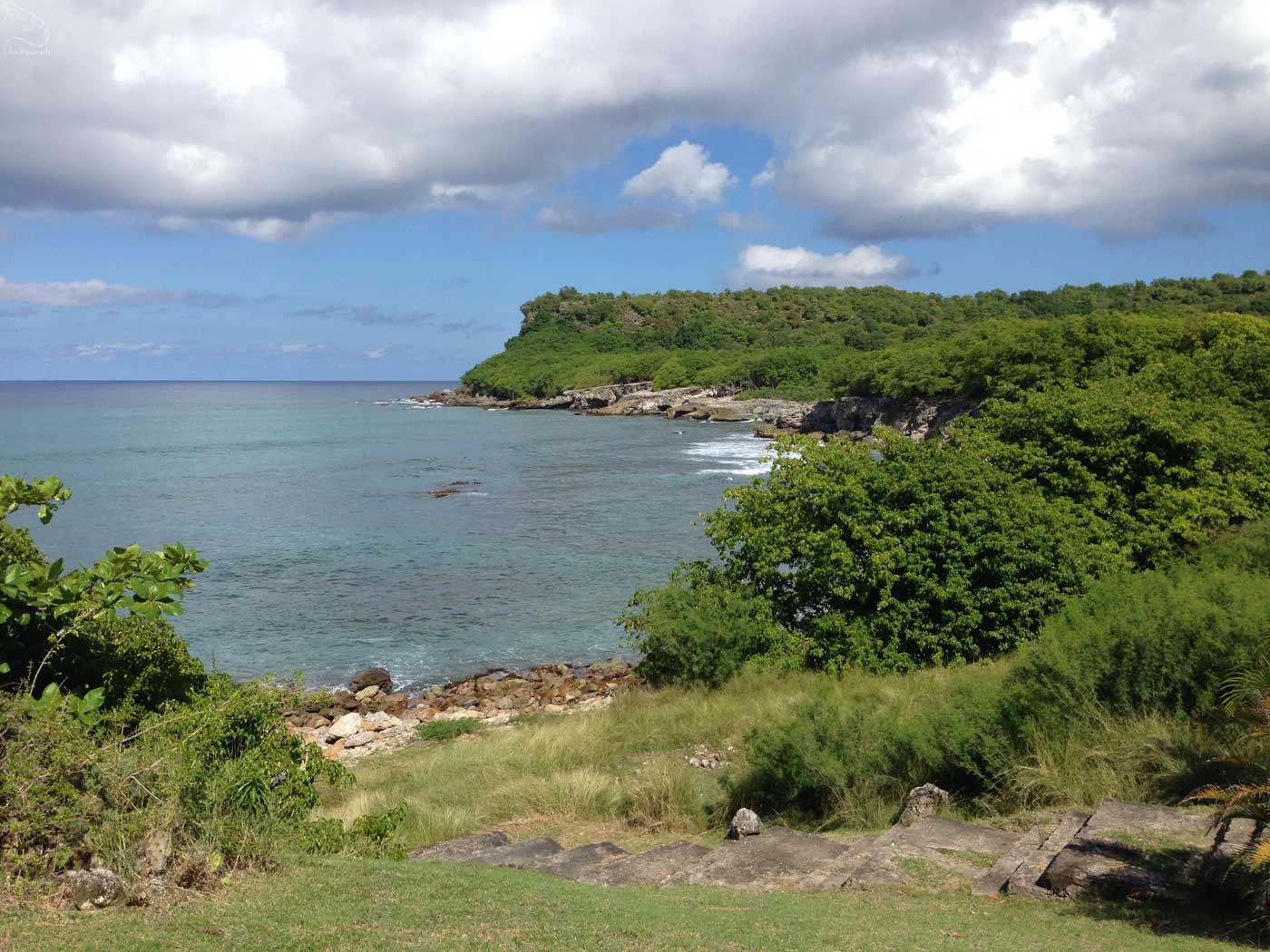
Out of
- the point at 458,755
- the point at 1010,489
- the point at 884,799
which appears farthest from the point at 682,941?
the point at 1010,489

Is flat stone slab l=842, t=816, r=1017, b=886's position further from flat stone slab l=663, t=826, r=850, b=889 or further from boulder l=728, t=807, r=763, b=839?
boulder l=728, t=807, r=763, b=839

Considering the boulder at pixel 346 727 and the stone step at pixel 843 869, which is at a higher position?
the stone step at pixel 843 869

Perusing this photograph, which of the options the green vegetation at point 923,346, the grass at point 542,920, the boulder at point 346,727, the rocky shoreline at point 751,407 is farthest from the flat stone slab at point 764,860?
the rocky shoreline at point 751,407

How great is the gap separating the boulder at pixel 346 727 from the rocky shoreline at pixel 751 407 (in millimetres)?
30416

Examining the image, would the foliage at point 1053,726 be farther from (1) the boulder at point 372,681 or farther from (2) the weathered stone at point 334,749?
(1) the boulder at point 372,681

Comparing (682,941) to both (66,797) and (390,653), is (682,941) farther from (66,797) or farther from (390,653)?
(390,653)

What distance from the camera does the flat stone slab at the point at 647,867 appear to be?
834 centimetres

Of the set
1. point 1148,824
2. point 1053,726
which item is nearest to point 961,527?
point 1053,726

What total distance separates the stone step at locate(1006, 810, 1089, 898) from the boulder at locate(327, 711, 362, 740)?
47.3 feet

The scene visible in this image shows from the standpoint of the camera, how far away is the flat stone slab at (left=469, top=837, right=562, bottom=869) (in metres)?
8.74

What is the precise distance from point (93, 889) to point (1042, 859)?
267 inches

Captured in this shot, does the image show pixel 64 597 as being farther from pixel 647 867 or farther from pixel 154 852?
pixel 647 867

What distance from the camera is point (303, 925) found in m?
5.61

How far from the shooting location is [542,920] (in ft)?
19.7
